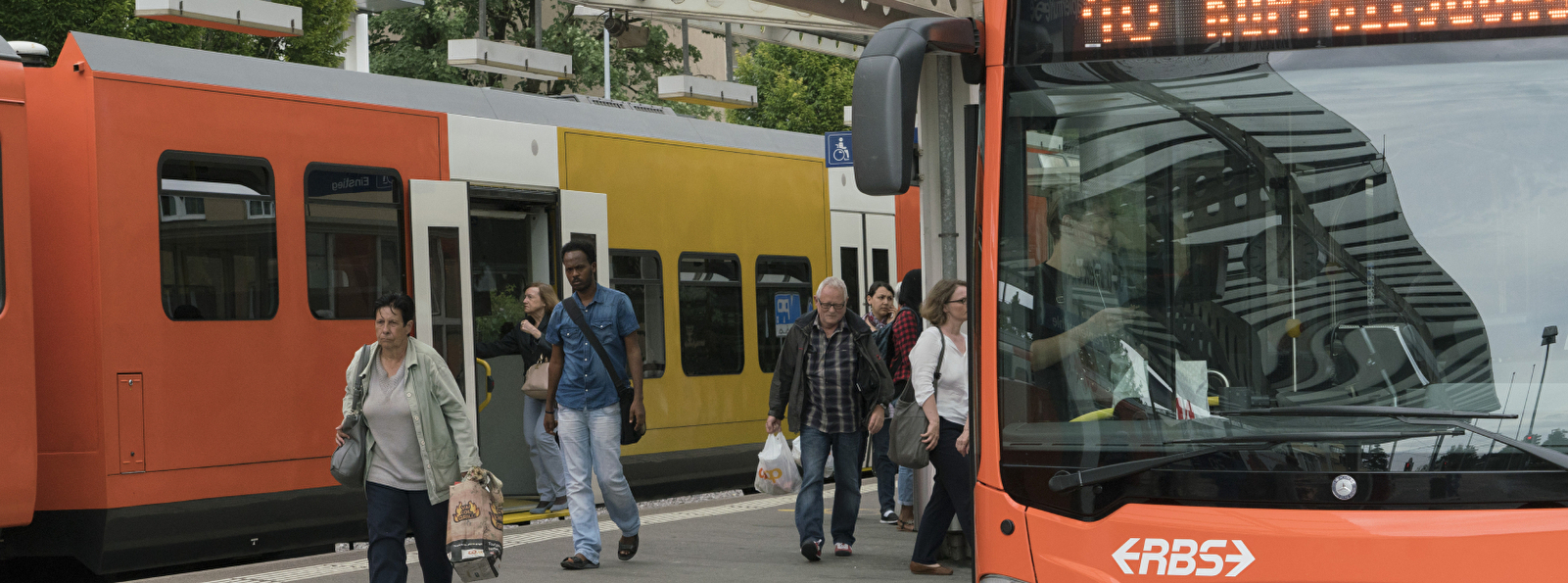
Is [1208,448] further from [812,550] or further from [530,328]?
[530,328]

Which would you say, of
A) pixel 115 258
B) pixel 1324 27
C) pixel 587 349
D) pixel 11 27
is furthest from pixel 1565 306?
pixel 11 27

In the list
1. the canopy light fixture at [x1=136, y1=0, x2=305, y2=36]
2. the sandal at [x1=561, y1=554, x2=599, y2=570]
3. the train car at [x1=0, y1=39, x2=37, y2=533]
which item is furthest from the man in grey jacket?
the canopy light fixture at [x1=136, y1=0, x2=305, y2=36]

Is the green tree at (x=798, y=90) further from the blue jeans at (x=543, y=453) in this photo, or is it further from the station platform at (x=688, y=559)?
the station platform at (x=688, y=559)

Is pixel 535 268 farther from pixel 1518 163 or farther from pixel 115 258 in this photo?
pixel 1518 163

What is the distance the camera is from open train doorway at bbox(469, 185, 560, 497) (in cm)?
1042

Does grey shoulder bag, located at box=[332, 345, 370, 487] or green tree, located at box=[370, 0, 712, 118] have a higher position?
green tree, located at box=[370, 0, 712, 118]

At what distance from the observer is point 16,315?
7328 mm

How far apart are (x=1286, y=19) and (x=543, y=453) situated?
23.6 ft

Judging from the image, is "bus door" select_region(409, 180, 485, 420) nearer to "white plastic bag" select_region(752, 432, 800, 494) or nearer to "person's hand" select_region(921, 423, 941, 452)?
"white plastic bag" select_region(752, 432, 800, 494)

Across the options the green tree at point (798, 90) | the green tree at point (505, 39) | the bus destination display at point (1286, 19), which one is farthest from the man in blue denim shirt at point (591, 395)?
the green tree at point (798, 90)

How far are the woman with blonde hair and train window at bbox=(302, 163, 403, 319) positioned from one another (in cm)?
102

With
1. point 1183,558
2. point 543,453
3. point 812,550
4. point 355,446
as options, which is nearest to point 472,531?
point 355,446

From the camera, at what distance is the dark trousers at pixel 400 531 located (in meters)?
6.22

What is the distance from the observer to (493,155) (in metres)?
10.2
